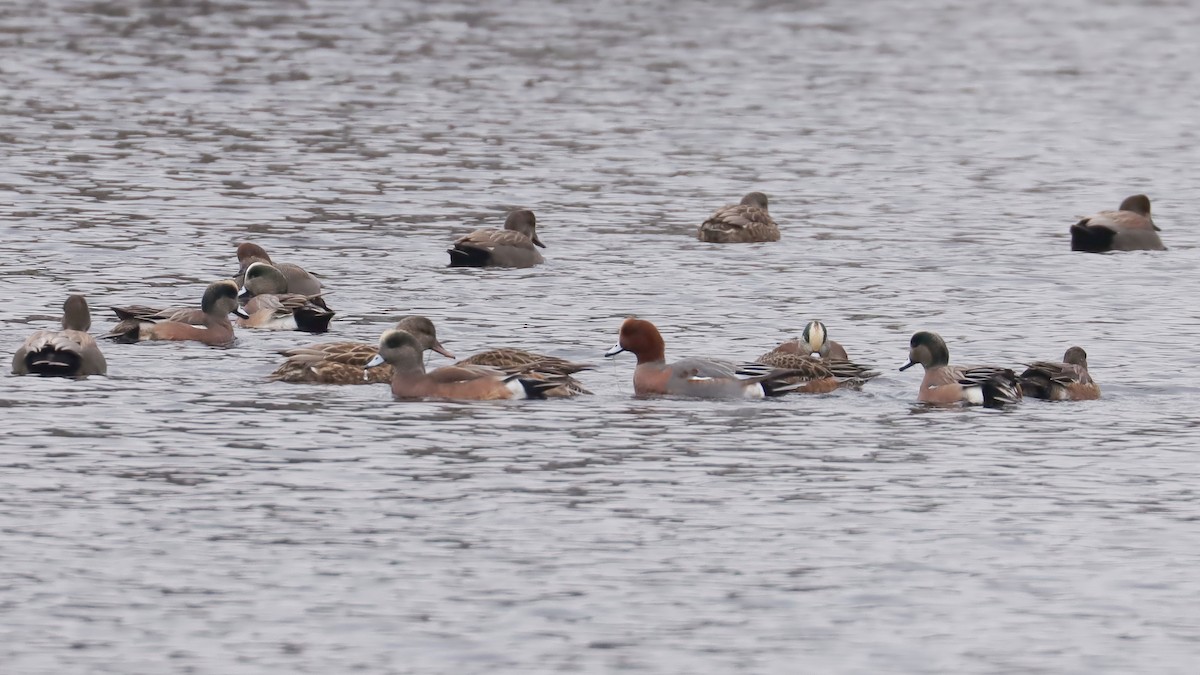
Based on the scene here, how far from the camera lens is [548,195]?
32.0 m

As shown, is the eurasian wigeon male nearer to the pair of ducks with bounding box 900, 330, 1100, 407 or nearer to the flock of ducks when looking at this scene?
the flock of ducks

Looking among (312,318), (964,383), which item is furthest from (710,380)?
(312,318)

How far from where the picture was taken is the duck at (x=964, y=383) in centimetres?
1806

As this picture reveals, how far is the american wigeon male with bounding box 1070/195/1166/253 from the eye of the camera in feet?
90.4

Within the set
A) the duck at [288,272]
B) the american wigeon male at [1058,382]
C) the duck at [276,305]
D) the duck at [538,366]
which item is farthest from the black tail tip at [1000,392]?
the duck at [288,272]

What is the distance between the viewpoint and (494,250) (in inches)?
1005

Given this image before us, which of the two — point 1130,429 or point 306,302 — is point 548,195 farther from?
point 1130,429

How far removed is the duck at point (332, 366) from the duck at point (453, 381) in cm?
38

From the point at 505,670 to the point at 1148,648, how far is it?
3271 mm

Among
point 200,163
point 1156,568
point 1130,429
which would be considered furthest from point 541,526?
point 200,163

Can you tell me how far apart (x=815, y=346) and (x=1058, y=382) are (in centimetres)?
199

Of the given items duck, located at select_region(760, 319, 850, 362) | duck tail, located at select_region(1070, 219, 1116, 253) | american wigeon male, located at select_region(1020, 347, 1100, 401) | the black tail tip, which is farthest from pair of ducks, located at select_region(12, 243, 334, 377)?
duck tail, located at select_region(1070, 219, 1116, 253)

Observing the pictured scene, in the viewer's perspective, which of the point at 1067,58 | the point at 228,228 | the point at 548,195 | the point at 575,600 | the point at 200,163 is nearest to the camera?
the point at 575,600

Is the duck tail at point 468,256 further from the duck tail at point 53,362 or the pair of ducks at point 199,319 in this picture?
the duck tail at point 53,362
